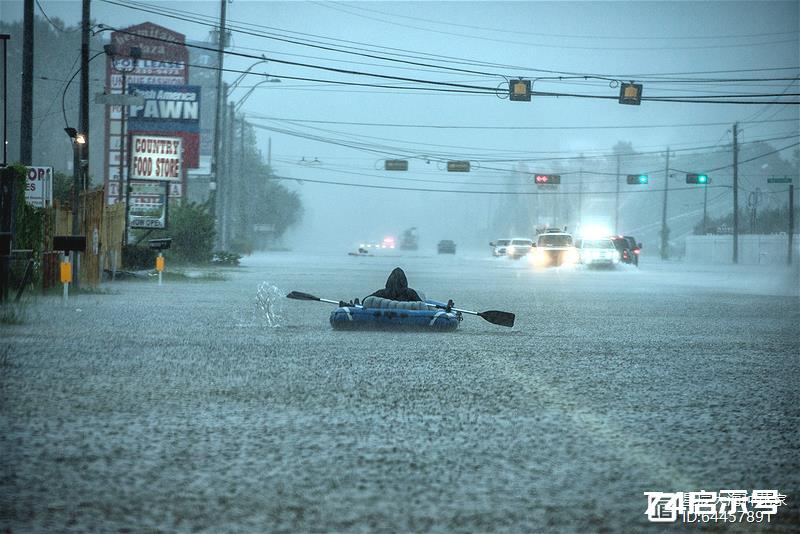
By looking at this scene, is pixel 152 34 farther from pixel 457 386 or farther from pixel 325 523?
pixel 325 523

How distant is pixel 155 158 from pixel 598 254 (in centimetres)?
2062

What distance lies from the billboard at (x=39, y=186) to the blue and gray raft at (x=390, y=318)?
12.8 meters

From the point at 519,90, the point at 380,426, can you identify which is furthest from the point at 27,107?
the point at 380,426

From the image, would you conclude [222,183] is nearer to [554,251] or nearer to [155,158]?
[155,158]

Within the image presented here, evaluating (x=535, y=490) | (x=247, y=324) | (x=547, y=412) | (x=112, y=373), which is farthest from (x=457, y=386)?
(x=247, y=324)

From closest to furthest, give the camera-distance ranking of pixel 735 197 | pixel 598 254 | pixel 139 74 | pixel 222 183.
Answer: pixel 598 254, pixel 222 183, pixel 139 74, pixel 735 197

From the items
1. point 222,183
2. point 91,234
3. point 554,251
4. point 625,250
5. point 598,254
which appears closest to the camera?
point 91,234

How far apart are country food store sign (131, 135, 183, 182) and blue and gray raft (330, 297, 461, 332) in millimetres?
24877

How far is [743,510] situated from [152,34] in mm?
60874

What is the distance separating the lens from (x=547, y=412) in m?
7.83

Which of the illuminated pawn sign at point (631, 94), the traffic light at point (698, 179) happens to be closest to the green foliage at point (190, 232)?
the illuminated pawn sign at point (631, 94)

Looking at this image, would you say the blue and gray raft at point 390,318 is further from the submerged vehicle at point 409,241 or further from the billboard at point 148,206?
the submerged vehicle at point 409,241

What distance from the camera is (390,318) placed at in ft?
47.8

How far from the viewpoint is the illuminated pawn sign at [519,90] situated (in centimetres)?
3497
